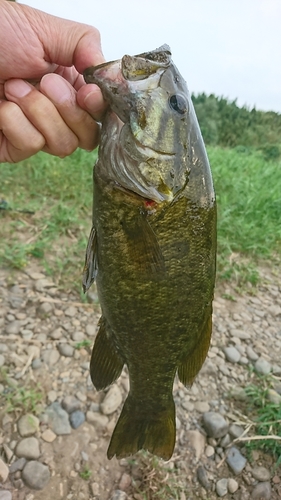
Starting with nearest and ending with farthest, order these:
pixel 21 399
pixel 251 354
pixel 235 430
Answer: pixel 21 399 → pixel 235 430 → pixel 251 354

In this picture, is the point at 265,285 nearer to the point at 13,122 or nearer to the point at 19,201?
the point at 19,201

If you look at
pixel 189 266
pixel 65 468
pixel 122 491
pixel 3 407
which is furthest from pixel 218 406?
pixel 189 266

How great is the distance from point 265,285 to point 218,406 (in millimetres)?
1773

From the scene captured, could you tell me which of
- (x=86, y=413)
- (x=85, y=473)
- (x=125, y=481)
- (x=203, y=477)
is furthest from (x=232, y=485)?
(x=86, y=413)

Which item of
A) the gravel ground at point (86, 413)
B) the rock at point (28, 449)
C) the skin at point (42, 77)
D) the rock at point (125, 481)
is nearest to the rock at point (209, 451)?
the gravel ground at point (86, 413)

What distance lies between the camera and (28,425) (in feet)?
8.48

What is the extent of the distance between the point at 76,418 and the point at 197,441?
770 millimetres

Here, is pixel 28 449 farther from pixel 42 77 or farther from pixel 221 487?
pixel 42 77

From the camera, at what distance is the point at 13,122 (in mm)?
1871

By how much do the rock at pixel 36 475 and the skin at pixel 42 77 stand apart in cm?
173

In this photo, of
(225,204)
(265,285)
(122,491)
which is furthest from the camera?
(225,204)

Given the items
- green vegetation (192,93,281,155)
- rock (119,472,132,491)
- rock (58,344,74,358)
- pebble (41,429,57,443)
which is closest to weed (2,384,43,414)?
pebble (41,429,57,443)

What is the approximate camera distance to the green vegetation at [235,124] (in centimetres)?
1989

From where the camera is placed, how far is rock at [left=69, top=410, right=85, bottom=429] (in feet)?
8.82
